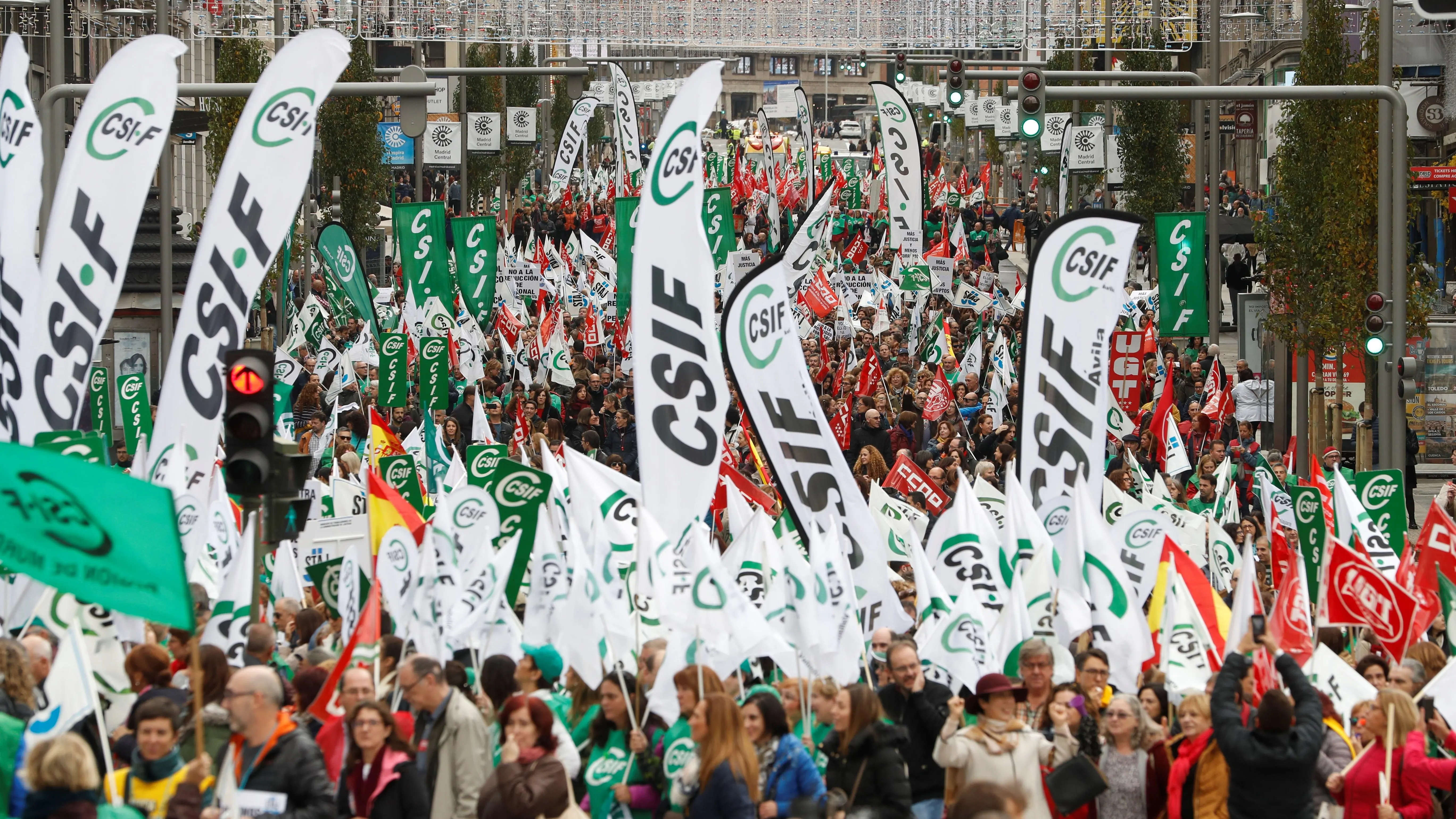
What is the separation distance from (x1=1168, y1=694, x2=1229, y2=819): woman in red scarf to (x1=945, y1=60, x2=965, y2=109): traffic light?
47.5 feet

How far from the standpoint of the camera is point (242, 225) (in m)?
11.8

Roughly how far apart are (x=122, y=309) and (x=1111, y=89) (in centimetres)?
1109

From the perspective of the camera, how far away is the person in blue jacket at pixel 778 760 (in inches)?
306

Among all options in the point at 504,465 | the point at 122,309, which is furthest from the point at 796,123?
the point at 504,465

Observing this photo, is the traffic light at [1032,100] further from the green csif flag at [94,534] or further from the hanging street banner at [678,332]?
the green csif flag at [94,534]

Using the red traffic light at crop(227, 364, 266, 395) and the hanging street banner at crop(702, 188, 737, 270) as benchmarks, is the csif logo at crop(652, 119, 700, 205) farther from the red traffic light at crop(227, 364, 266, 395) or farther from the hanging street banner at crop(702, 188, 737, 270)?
the hanging street banner at crop(702, 188, 737, 270)

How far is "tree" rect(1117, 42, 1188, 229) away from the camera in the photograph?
35.3m

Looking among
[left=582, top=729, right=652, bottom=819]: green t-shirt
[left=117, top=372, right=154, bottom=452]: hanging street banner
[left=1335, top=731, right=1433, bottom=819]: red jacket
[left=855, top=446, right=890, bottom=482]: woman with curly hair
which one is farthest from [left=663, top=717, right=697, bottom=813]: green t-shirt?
[left=117, top=372, right=154, bottom=452]: hanging street banner

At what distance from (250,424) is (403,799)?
204cm

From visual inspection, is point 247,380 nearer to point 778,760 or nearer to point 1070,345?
point 778,760

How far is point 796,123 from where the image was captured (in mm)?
137375

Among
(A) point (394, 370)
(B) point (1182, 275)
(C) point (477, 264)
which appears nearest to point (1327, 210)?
(B) point (1182, 275)

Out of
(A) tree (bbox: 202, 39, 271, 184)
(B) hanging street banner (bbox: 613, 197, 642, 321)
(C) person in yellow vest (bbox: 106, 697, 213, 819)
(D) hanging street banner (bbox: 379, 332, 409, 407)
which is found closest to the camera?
(C) person in yellow vest (bbox: 106, 697, 213, 819)

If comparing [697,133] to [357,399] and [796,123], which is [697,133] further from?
[796,123]
